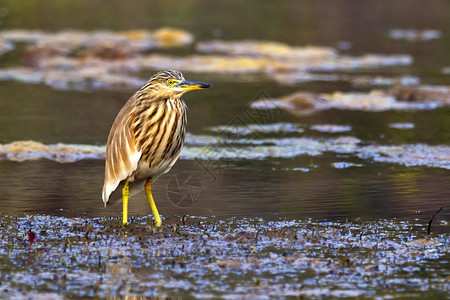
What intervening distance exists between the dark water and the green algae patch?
0.56 m

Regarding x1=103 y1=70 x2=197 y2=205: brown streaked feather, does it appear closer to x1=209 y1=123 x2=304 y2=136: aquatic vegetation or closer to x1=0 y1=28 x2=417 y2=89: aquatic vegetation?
x1=209 y1=123 x2=304 y2=136: aquatic vegetation

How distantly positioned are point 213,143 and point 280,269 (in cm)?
542

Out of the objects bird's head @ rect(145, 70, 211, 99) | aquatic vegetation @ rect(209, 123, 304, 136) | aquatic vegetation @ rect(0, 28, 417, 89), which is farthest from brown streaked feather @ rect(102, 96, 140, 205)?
aquatic vegetation @ rect(0, 28, 417, 89)

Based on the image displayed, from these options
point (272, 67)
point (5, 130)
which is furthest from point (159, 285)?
point (272, 67)

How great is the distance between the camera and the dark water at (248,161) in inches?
302

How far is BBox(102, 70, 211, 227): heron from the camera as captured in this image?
276 inches

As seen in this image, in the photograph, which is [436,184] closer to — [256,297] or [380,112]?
[256,297]

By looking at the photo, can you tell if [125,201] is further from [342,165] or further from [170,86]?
[342,165]

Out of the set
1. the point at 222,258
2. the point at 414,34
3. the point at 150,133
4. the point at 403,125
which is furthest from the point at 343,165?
the point at 414,34

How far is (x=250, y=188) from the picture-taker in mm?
8469

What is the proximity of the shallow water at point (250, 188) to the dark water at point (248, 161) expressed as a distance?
0.03m

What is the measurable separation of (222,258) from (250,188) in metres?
2.65

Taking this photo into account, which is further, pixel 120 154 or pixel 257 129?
pixel 257 129

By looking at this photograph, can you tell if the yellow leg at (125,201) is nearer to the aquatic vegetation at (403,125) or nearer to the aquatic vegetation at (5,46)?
Answer: the aquatic vegetation at (403,125)
